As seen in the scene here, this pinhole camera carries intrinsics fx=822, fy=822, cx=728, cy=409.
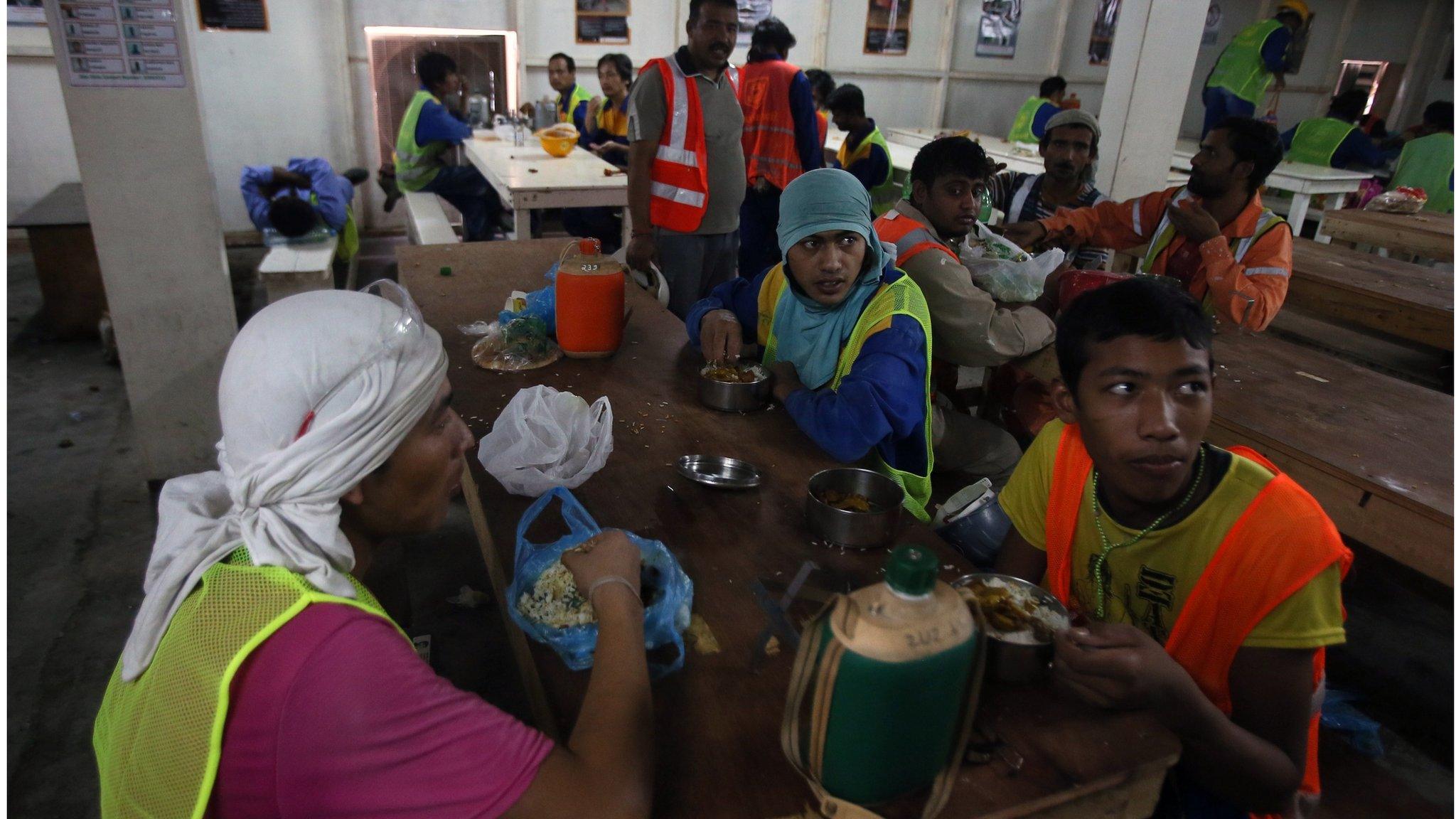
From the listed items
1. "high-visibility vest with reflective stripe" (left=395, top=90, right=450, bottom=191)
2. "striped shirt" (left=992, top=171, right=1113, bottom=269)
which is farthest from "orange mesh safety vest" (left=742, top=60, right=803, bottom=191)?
"high-visibility vest with reflective stripe" (left=395, top=90, right=450, bottom=191)

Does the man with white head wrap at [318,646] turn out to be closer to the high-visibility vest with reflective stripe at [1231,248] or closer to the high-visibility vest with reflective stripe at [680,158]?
the high-visibility vest with reflective stripe at [1231,248]

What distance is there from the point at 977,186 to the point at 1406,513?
5.30ft

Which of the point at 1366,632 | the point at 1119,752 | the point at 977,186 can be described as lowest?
the point at 1366,632

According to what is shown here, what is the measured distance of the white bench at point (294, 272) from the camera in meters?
4.57

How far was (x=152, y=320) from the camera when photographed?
10.8 ft

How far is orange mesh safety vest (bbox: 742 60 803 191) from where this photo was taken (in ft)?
15.5

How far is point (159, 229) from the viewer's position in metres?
3.18

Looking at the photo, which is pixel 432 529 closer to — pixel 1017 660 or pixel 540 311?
pixel 1017 660

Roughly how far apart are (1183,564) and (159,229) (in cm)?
360

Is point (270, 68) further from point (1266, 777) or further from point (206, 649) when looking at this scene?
point (1266, 777)

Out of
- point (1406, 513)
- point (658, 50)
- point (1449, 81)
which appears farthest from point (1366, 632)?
point (1449, 81)

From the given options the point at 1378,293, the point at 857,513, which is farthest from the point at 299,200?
the point at 1378,293

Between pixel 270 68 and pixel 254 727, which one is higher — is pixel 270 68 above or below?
above

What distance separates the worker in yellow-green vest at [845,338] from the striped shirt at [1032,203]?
1.86 meters
